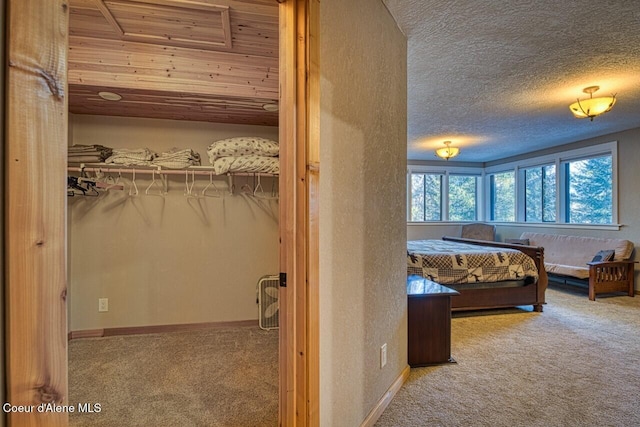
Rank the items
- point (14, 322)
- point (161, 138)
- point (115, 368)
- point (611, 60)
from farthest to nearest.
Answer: point (161, 138) < point (611, 60) < point (115, 368) < point (14, 322)

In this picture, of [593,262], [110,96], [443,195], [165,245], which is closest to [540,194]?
Answer: [443,195]

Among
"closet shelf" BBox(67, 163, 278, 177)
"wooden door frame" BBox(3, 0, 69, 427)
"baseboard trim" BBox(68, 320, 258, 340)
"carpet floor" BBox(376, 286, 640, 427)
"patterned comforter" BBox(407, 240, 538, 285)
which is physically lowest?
"carpet floor" BBox(376, 286, 640, 427)

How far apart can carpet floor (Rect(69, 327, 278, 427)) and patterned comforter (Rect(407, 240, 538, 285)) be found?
1.88 metres

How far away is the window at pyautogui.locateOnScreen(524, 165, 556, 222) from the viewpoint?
6.03 meters

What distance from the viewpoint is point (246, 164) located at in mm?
2912

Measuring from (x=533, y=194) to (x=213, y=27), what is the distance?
6651mm

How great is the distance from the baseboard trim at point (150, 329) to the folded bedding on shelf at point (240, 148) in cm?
159

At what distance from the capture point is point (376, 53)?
182 centimetres

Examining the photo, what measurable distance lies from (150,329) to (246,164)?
1812mm

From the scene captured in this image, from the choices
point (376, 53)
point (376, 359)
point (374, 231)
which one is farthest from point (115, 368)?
point (376, 53)

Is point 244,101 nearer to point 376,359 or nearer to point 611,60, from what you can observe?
point 376,359

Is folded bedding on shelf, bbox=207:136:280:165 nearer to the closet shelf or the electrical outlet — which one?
the closet shelf

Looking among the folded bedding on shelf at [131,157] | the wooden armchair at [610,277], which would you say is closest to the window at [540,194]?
the wooden armchair at [610,277]

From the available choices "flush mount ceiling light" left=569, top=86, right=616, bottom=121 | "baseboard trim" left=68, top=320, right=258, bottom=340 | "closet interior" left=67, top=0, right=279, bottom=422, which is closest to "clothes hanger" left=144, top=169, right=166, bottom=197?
"closet interior" left=67, top=0, right=279, bottom=422
